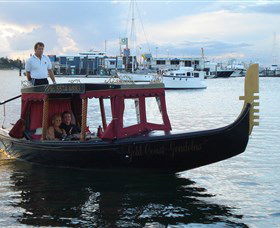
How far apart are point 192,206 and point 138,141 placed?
211 centimetres

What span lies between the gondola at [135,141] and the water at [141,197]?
1.61 feet

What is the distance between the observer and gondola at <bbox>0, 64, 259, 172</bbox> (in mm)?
11141

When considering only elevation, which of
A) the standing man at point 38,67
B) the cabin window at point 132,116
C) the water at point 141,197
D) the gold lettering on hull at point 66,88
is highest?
the standing man at point 38,67

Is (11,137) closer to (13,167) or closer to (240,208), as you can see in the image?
(13,167)

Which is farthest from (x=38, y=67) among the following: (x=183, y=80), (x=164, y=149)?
(x=183, y=80)

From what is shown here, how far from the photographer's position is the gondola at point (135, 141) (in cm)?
1114

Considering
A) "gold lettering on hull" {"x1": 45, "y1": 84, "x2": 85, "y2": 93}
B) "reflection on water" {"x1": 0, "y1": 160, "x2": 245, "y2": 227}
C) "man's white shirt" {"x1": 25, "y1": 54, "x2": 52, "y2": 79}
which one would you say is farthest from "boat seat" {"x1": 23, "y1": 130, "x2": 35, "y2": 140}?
"gold lettering on hull" {"x1": 45, "y1": 84, "x2": 85, "y2": 93}

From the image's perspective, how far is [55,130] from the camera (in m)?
14.0

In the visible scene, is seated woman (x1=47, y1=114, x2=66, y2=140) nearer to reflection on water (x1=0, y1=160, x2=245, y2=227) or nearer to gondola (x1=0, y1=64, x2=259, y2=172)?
A: gondola (x1=0, y1=64, x2=259, y2=172)

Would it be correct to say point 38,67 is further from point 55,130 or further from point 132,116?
point 132,116

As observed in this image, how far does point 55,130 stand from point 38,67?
1.94 m

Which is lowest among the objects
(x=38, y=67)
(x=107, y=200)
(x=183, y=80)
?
(x=107, y=200)

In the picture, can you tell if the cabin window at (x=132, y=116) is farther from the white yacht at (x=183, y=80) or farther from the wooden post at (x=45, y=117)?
the white yacht at (x=183, y=80)

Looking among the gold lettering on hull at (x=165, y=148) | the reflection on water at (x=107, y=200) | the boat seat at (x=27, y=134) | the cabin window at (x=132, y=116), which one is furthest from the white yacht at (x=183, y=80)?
the gold lettering on hull at (x=165, y=148)
